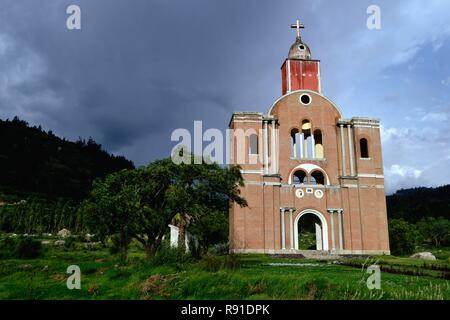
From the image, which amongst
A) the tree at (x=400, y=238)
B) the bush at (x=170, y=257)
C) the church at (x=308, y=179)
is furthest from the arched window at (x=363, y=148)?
the bush at (x=170, y=257)

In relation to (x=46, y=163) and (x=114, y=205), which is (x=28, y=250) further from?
(x=46, y=163)

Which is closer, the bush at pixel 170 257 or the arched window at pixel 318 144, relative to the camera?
the bush at pixel 170 257

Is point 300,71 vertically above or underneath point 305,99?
above

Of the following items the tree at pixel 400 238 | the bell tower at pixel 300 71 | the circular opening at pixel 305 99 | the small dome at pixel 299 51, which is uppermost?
the small dome at pixel 299 51

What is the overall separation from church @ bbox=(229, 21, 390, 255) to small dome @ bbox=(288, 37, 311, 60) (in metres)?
4.13

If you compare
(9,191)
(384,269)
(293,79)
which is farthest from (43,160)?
(384,269)

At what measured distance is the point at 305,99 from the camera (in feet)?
126

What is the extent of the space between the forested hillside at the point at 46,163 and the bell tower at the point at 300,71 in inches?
3312

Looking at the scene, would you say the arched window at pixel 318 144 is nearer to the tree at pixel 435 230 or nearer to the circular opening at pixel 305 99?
the circular opening at pixel 305 99

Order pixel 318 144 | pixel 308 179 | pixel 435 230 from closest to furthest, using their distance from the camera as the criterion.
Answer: pixel 308 179 → pixel 318 144 → pixel 435 230

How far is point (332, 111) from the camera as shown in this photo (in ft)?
126

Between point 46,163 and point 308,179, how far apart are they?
114 m

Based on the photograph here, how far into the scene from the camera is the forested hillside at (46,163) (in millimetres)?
116375

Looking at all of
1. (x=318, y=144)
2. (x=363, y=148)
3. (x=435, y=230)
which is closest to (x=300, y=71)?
(x=318, y=144)
